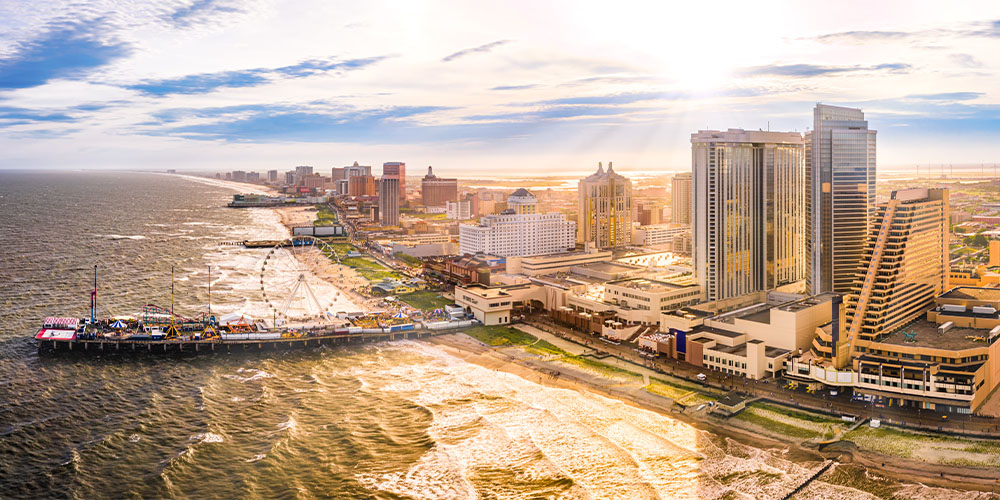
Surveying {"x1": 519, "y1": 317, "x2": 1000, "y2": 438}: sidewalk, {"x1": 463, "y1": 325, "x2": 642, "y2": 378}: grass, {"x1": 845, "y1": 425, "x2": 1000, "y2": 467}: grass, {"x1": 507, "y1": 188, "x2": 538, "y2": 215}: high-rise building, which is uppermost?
{"x1": 507, "y1": 188, "x2": 538, "y2": 215}: high-rise building

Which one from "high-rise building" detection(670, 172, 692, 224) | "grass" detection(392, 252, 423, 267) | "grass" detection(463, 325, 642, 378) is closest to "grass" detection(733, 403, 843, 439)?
"grass" detection(463, 325, 642, 378)

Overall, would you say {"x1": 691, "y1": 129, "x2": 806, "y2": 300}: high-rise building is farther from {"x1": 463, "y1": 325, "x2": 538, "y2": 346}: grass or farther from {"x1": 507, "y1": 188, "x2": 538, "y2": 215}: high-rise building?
{"x1": 507, "y1": 188, "x2": 538, "y2": 215}: high-rise building

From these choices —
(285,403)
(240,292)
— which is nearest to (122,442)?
(285,403)

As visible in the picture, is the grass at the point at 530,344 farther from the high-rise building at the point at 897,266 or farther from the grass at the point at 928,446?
the high-rise building at the point at 897,266

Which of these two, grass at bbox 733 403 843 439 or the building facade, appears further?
the building facade

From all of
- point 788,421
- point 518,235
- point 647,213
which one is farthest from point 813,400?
point 647,213
